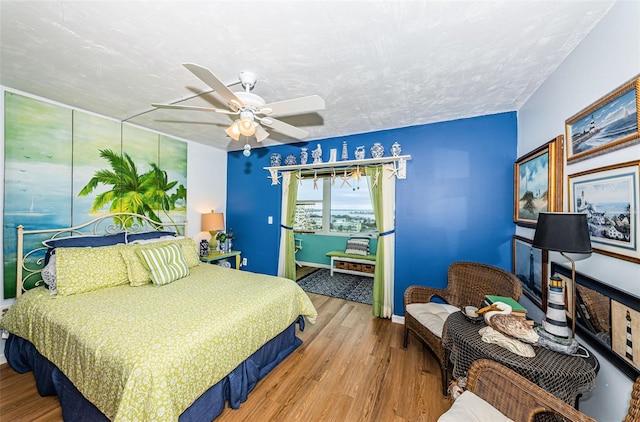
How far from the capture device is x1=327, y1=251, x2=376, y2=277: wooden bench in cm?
468

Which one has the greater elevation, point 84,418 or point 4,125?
point 4,125

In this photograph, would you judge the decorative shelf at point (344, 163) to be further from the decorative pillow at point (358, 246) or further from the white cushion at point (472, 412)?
the white cushion at point (472, 412)

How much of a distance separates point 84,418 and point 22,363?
1293mm

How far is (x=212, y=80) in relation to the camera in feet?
4.30

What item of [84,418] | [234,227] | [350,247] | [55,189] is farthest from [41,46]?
[350,247]

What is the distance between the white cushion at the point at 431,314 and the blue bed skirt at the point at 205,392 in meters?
1.34

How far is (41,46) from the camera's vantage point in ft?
5.09

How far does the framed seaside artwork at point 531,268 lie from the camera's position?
182 cm

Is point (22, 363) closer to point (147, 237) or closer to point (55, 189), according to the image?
point (147, 237)

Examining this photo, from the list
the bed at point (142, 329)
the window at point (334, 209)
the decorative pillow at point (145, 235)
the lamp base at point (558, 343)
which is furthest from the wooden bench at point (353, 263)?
the lamp base at point (558, 343)

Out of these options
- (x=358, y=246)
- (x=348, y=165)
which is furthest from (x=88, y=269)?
(x=358, y=246)

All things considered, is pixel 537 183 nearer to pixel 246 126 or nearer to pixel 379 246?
pixel 379 246

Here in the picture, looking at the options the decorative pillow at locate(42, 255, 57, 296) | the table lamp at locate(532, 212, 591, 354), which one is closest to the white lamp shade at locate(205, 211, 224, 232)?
the decorative pillow at locate(42, 255, 57, 296)

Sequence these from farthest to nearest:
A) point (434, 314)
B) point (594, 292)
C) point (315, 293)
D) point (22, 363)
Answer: point (315, 293) → point (434, 314) → point (22, 363) → point (594, 292)
